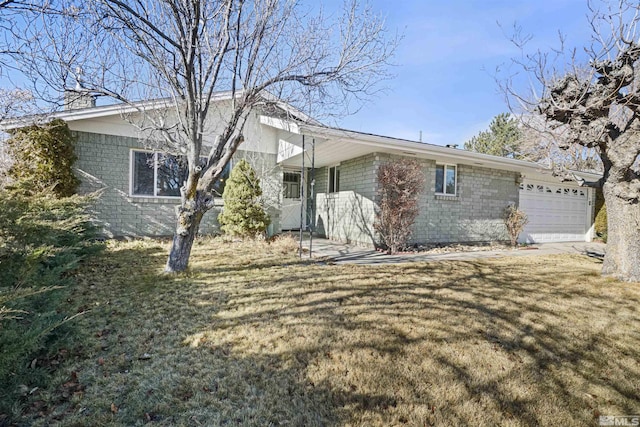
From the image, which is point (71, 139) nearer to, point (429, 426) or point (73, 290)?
point (73, 290)

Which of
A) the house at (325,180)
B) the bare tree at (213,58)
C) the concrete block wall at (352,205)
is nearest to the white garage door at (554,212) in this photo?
the house at (325,180)

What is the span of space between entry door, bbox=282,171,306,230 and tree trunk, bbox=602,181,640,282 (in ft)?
30.3

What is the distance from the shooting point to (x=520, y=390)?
263 centimetres

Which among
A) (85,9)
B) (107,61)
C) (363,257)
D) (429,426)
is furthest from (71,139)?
(429,426)

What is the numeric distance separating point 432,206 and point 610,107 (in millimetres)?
4836

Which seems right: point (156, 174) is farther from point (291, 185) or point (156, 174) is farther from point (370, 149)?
point (370, 149)

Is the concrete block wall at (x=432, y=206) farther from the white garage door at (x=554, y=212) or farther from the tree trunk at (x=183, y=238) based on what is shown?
the tree trunk at (x=183, y=238)

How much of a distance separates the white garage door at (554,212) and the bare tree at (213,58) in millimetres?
9780

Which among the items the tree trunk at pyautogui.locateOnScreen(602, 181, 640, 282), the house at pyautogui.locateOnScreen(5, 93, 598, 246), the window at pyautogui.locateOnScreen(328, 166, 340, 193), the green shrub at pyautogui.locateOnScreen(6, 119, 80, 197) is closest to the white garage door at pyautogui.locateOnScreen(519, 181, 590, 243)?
the house at pyautogui.locateOnScreen(5, 93, 598, 246)

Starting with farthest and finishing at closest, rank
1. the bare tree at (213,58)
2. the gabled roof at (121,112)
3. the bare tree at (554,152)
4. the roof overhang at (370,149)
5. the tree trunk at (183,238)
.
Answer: the bare tree at (554,152) → the roof overhang at (370,149) → the gabled roof at (121,112) → the tree trunk at (183,238) → the bare tree at (213,58)

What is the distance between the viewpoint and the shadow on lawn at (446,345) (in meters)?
2.44

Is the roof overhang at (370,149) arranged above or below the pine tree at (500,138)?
below

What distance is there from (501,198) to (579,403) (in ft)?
34.3

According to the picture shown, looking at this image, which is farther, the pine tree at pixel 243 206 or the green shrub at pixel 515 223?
the green shrub at pixel 515 223
